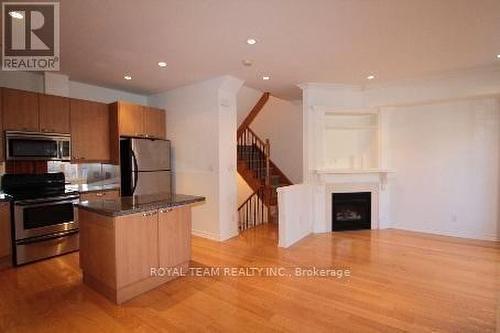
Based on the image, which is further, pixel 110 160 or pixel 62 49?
pixel 110 160

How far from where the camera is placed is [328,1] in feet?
7.15

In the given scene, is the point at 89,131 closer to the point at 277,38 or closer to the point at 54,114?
the point at 54,114

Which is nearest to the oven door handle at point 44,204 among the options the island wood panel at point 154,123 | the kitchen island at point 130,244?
the kitchen island at point 130,244

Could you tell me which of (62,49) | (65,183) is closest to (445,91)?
(62,49)

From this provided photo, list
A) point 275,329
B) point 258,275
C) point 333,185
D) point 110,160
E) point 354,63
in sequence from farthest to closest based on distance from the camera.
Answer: point 333,185
point 110,160
point 354,63
point 258,275
point 275,329

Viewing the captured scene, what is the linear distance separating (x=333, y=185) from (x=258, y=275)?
2524 mm

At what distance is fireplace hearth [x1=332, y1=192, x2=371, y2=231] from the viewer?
16.1 ft

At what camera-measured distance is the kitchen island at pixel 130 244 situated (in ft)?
7.91

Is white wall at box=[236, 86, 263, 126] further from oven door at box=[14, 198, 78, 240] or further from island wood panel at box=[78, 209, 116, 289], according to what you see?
island wood panel at box=[78, 209, 116, 289]

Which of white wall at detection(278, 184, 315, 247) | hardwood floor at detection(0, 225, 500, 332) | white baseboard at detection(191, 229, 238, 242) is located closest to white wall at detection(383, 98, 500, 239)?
hardwood floor at detection(0, 225, 500, 332)

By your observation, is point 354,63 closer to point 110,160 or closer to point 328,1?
point 328,1

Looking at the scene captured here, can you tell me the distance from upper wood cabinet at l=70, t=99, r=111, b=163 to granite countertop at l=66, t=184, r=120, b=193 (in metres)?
0.43

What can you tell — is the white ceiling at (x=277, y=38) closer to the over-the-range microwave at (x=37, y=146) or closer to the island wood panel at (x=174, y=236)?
the over-the-range microwave at (x=37, y=146)

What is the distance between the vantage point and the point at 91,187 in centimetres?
426
